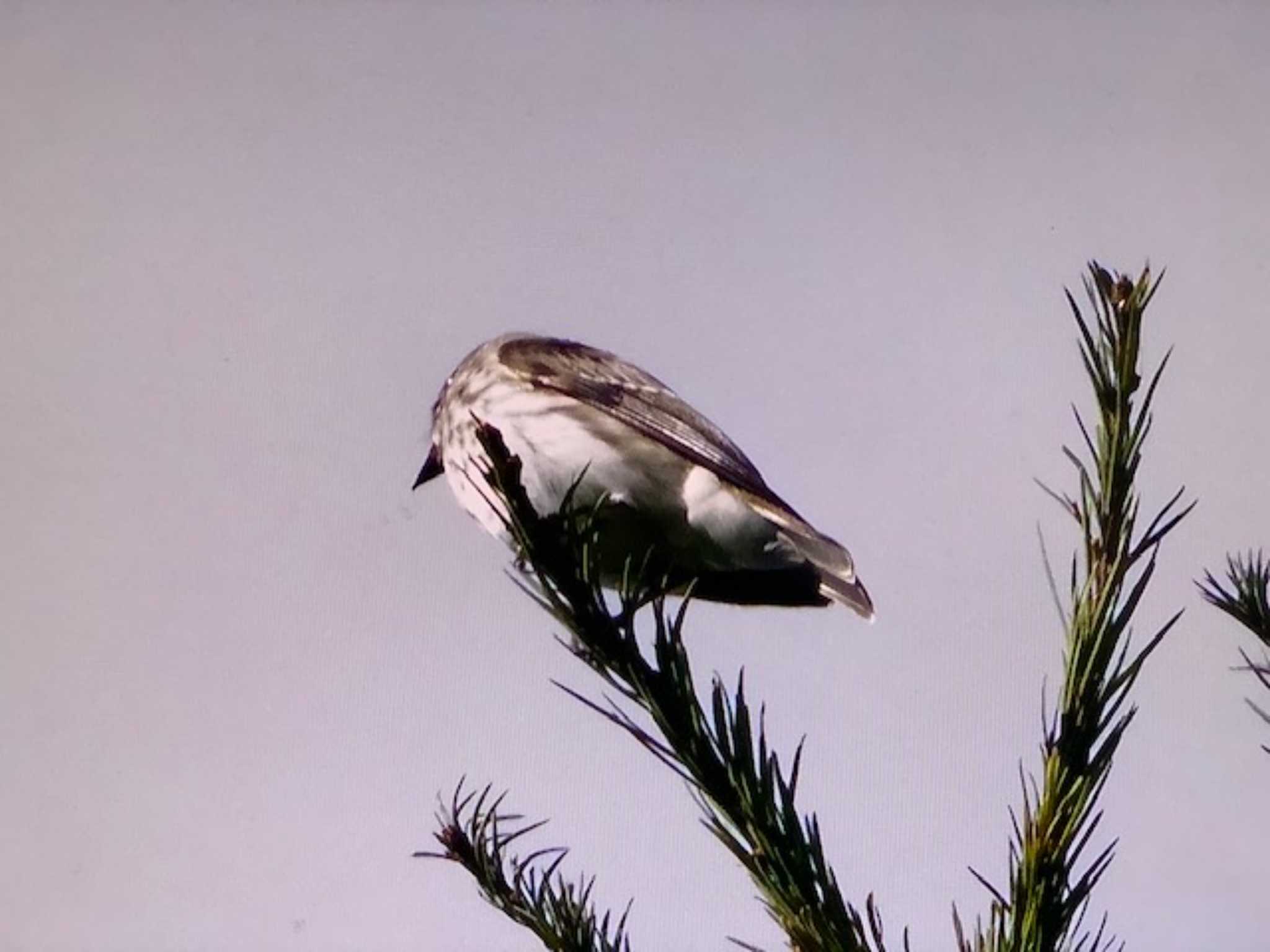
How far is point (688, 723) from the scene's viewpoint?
353mm

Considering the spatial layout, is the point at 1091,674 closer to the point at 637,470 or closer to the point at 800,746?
the point at 800,746

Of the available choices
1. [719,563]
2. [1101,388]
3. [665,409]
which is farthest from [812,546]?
[1101,388]

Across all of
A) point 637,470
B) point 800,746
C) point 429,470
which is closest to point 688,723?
point 800,746

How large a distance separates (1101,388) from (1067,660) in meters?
0.07

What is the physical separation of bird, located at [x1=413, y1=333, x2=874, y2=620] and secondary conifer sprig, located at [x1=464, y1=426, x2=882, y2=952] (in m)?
0.25

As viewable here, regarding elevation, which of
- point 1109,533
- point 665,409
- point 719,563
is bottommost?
point 1109,533

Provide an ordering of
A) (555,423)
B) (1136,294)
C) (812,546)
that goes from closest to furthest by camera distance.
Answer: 1. (1136,294)
2. (812,546)
3. (555,423)

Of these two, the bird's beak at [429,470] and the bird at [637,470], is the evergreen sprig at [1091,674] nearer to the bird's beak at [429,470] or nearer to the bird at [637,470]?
the bird at [637,470]

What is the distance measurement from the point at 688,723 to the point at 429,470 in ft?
2.07

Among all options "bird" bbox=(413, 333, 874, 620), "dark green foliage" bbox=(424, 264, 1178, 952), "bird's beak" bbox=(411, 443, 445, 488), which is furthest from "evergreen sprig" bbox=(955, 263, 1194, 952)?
"bird's beak" bbox=(411, 443, 445, 488)

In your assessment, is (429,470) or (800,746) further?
(429,470)

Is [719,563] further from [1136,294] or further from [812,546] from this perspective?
[1136,294]

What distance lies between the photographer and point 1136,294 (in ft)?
1.00

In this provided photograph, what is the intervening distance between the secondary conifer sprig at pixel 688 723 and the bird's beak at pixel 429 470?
569mm
